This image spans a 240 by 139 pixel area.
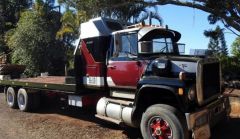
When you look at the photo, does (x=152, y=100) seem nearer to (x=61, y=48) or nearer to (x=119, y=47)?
(x=119, y=47)

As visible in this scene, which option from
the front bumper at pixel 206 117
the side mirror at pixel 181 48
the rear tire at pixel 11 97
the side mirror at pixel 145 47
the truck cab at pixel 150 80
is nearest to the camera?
the front bumper at pixel 206 117

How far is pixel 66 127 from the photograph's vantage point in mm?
10289

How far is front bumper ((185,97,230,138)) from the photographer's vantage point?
7469 mm

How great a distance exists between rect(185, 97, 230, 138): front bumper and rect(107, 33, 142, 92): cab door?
1785mm

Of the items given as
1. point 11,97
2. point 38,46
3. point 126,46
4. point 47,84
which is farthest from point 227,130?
point 38,46

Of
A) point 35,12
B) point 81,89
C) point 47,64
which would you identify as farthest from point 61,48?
point 81,89

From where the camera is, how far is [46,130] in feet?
32.8

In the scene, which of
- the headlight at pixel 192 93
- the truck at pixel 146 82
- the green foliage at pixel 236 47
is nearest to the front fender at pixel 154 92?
the truck at pixel 146 82

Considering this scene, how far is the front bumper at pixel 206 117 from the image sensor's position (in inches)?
294

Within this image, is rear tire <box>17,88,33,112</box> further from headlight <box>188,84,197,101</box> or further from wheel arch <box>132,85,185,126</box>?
headlight <box>188,84,197,101</box>

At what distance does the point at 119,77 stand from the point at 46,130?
8.04 feet

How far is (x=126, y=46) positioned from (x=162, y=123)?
227 centimetres

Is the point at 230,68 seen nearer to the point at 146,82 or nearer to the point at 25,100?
the point at 25,100

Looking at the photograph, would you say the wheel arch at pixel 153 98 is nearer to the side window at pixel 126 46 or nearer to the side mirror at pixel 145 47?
the side mirror at pixel 145 47
